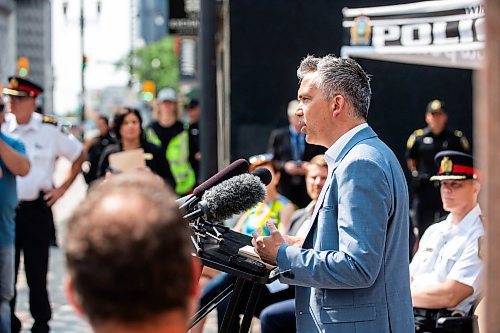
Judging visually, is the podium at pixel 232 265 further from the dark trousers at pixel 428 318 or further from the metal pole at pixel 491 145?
the metal pole at pixel 491 145

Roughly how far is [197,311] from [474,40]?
5.71 m

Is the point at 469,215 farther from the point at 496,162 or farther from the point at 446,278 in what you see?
the point at 496,162

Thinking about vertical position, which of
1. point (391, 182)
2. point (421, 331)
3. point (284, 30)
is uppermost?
point (284, 30)

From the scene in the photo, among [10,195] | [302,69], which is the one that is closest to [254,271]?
[302,69]

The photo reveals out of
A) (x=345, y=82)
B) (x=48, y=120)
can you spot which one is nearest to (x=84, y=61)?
(x=48, y=120)

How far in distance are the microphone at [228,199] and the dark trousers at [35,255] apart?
412cm

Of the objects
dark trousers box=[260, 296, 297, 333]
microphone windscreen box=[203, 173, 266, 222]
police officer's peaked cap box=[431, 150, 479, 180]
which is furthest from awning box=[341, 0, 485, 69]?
microphone windscreen box=[203, 173, 266, 222]

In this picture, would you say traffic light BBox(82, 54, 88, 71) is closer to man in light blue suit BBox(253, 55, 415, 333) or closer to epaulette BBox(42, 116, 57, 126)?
epaulette BBox(42, 116, 57, 126)

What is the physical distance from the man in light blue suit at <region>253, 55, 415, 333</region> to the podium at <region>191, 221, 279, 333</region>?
99mm

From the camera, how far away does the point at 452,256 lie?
16.6 feet

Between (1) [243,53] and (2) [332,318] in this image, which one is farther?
(1) [243,53]

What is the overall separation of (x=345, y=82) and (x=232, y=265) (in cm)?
84

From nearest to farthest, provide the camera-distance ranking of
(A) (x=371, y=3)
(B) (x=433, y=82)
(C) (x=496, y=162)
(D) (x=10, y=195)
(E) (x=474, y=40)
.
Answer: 1. (C) (x=496, y=162)
2. (D) (x=10, y=195)
3. (E) (x=474, y=40)
4. (A) (x=371, y=3)
5. (B) (x=433, y=82)

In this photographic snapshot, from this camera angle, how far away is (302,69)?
3.68m
